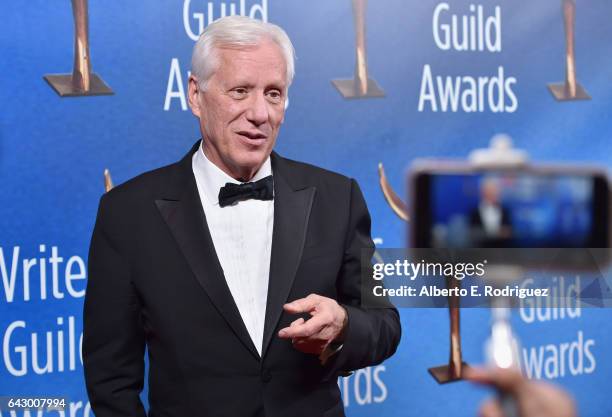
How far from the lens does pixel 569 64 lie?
265 cm

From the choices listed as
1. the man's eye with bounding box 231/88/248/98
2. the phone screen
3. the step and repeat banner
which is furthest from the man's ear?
the phone screen

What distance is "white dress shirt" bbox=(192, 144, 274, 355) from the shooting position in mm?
1492

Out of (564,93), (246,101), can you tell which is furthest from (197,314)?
(564,93)

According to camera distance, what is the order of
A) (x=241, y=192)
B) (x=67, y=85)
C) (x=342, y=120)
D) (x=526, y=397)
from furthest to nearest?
(x=342, y=120) < (x=67, y=85) < (x=241, y=192) < (x=526, y=397)

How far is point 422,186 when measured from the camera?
2355mm

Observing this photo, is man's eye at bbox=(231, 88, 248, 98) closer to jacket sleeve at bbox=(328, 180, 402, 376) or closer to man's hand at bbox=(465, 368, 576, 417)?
jacket sleeve at bbox=(328, 180, 402, 376)

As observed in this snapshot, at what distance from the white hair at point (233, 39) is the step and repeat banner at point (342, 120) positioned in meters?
0.71

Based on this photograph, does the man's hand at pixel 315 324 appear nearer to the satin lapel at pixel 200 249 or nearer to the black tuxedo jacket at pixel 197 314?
the black tuxedo jacket at pixel 197 314

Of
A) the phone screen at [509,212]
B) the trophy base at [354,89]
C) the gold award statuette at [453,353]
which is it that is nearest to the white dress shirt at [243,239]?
the phone screen at [509,212]

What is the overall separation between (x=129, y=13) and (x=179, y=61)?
0.64ft

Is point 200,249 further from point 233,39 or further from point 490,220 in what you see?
point 490,220

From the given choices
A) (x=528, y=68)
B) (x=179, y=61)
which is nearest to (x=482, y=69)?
(x=528, y=68)

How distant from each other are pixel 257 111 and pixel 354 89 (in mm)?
968

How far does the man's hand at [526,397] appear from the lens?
0.50m
